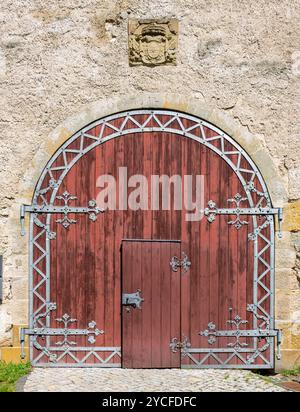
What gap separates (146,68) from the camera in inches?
251

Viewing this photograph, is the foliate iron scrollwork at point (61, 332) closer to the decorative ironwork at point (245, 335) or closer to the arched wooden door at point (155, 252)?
the arched wooden door at point (155, 252)

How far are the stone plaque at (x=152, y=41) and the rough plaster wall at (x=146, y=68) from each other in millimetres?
77

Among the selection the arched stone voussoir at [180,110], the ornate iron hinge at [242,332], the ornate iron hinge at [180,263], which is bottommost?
the ornate iron hinge at [242,332]

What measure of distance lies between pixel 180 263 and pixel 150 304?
57 centimetres

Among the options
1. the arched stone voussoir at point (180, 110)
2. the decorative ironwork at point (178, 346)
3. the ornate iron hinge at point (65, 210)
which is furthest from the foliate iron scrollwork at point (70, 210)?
the decorative ironwork at point (178, 346)

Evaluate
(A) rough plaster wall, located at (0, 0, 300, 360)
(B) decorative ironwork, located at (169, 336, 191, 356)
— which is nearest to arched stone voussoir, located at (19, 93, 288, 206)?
(A) rough plaster wall, located at (0, 0, 300, 360)

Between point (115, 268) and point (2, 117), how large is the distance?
2.12 m

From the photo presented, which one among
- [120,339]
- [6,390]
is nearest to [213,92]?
[120,339]

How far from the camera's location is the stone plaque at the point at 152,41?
6320mm

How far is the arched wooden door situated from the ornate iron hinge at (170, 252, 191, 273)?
0.11ft

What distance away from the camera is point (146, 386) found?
5578mm

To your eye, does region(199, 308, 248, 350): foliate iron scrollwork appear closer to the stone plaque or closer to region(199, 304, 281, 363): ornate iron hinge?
region(199, 304, 281, 363): ornate iron hinge

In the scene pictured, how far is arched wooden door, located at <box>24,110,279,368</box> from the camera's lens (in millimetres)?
6277

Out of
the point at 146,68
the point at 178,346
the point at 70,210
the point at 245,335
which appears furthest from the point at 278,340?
the point at 146,68
